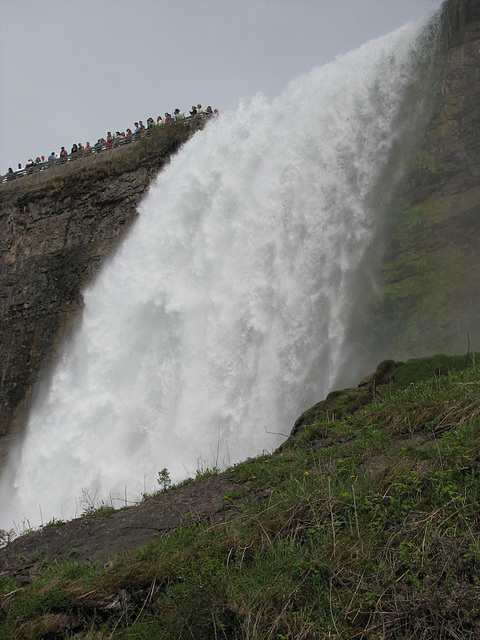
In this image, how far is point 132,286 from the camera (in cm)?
1487

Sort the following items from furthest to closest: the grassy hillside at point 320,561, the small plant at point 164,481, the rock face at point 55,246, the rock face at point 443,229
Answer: the rock face at point 55,246
the rock face at point 443,229
the small plant at point 164,481
the grassy hillside at point 320,561

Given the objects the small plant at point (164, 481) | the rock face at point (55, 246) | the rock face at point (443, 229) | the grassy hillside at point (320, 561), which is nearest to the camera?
the grassy hillside at point (320, 561)

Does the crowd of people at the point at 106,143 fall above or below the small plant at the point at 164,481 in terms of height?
above

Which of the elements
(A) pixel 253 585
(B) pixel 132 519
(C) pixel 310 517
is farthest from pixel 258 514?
(B) pixel 132 519

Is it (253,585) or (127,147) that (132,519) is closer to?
(253,585)

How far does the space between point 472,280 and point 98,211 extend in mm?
15527

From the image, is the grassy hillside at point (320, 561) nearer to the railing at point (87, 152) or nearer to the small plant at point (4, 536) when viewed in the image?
the small plant at point (4, 536)

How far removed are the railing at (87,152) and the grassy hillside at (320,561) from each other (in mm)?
17859

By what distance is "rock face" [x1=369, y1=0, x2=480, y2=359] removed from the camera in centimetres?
1009

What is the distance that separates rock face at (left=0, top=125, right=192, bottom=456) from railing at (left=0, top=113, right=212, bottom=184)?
527 millimetres

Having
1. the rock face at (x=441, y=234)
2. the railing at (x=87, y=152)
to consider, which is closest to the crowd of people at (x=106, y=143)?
the railing at (x=87, y=152)

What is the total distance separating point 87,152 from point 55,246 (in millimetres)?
4513

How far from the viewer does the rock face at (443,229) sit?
10094 millimetres

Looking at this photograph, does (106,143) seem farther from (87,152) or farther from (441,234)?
(441,234)
